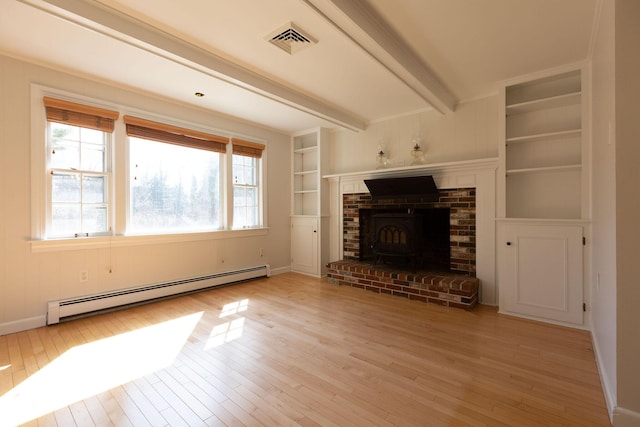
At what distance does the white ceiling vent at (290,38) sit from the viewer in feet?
7.43

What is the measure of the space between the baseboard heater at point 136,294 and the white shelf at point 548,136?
157 inches

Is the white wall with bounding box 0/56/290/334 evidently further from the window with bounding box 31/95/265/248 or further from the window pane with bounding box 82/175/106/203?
the window pane with bounding box 82/175/106/203

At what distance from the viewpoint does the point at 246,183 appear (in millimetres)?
4781

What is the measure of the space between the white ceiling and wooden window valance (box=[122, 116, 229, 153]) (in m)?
0.40

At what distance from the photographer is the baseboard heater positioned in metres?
2.92

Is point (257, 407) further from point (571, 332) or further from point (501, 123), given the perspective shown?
point (501, 123)

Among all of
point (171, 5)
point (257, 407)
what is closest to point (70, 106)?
point (171, 5)

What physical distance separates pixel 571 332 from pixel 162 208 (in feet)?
15.5

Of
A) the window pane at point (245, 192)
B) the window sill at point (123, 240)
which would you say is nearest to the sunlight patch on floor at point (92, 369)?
the window sill at point (123, 240)
